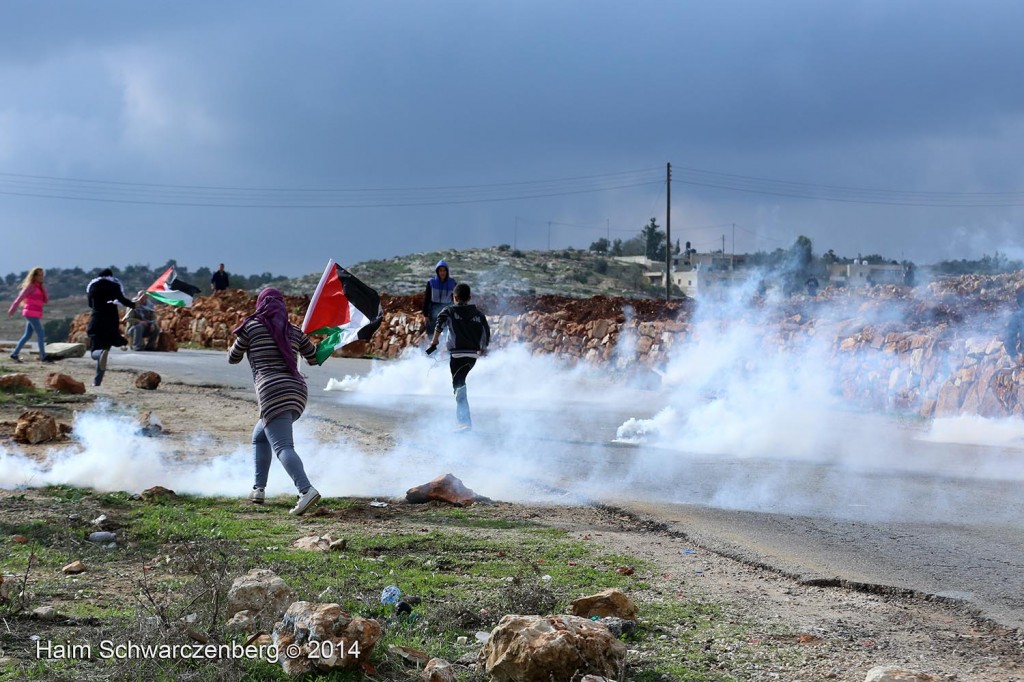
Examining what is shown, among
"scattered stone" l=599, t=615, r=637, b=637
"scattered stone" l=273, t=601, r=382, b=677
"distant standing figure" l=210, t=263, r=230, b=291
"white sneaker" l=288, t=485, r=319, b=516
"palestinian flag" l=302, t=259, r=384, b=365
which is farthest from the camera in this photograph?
"distant standing figure" l=210, t=263, r=230, b=291

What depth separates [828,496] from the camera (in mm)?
9344

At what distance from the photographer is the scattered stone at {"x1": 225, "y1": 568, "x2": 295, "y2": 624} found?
194 inches

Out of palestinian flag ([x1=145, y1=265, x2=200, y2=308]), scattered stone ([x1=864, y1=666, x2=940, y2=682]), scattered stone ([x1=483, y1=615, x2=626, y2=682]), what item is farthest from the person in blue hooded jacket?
scattered stone ([x1=864, y1=666, x2=940, y2=682])

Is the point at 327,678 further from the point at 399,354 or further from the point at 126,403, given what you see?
the point at 399,354

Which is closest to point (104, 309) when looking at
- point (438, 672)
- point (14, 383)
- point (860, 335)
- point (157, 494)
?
point (14, 383)

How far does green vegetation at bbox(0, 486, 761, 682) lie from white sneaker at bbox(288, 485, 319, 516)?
0.37ft

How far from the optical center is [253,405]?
15742mm

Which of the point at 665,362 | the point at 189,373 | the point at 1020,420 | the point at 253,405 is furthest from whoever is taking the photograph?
the point at 665,362

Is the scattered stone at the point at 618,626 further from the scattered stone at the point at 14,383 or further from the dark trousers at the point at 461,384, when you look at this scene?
the scattered stone at the point at 14,383

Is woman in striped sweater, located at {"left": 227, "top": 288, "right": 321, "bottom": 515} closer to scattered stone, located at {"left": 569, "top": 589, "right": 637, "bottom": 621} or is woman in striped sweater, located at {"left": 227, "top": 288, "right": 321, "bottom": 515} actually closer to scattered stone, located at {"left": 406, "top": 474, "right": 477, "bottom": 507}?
scattered stone, located at {"left": 406, "top": 474, "right": 477, "bottom": 507}

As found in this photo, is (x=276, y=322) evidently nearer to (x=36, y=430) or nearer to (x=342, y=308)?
(x=342, y=308)

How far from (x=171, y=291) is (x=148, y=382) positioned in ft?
9.16

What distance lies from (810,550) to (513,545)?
2.06 metres

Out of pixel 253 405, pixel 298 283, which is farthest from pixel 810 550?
pixel 298 283
